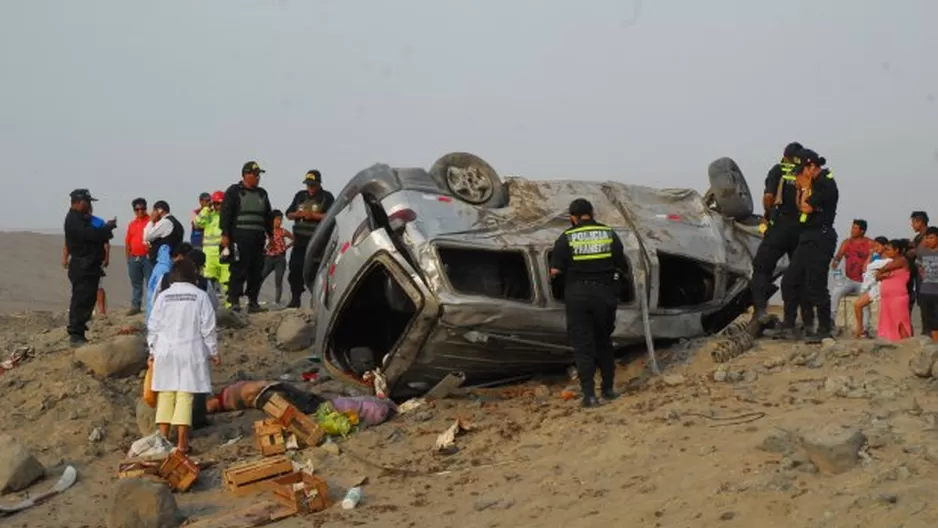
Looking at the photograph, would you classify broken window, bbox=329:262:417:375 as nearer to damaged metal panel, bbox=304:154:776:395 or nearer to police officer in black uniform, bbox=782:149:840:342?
damaged metal panel, bbox=304:154:776:395

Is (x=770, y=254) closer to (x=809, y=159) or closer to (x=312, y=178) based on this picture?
(x=809, y=159)

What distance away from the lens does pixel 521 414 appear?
8719 millimetres

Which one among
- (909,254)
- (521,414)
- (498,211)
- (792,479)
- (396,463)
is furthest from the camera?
(909,254)

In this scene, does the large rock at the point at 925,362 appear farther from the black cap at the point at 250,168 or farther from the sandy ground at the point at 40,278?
the sandy ground at the point at 40,278

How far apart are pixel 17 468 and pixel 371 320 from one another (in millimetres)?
3394

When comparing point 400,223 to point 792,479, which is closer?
point 792,479

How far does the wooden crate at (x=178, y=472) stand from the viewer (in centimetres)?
776

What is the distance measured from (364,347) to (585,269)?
262 centimetres

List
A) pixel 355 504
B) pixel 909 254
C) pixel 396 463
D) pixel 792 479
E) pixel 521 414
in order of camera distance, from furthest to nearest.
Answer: pixel 909 254 < pixel 521 414 < pixel 396 463 < pixel 355 504 < pixel 792 479

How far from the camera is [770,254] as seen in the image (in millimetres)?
9438

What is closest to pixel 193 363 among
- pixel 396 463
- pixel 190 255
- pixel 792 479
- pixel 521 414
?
pixel 190 255

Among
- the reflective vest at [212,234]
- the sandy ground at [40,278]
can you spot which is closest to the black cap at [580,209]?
the reflective vest at [212,234]

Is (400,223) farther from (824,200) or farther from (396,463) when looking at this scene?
(824,200)

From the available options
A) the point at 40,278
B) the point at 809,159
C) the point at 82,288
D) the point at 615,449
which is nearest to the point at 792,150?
the point at 809,159
